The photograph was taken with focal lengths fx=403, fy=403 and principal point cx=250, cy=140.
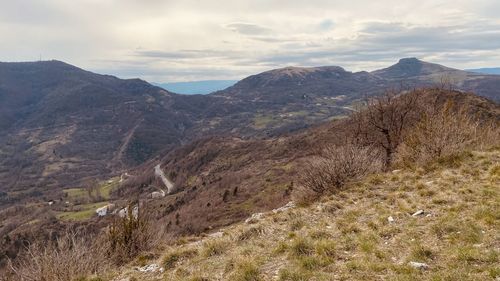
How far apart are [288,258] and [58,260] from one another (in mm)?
8467

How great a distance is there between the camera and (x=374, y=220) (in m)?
14.5

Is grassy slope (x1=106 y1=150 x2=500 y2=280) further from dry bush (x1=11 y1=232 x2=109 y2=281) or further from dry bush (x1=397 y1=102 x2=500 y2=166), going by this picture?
dry bush (x1=397 y1=102 x2=500 y2=166)

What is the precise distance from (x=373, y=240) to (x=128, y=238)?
10.7 m

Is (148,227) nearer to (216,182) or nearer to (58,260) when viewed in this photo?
(58,260)

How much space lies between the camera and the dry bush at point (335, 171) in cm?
2216

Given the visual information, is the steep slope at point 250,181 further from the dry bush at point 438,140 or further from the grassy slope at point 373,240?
the grassy slope at point 373,240

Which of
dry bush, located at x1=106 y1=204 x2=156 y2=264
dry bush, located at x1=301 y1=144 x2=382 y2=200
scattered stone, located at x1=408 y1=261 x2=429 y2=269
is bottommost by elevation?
dry bush, located at x1=106 y1=204 x2=156 y2=264

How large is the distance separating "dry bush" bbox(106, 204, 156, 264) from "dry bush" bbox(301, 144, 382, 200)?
890 centimetres

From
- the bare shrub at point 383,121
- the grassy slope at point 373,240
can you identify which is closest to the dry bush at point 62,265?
the grassy slope at point 373,240

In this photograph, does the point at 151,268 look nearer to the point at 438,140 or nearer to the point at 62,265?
the point at 62,265

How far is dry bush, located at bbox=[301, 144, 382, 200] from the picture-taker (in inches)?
872

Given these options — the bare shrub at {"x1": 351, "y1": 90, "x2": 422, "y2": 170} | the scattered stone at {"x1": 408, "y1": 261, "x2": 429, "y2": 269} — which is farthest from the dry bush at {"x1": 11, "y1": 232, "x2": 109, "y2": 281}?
the bare shrub at {"x1": 351, "y1": 90, "x2": 422, "y2": 170}

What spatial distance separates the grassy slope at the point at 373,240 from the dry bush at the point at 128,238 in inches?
70.3

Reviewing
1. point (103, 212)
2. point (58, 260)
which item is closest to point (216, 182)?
point (103, 212)
